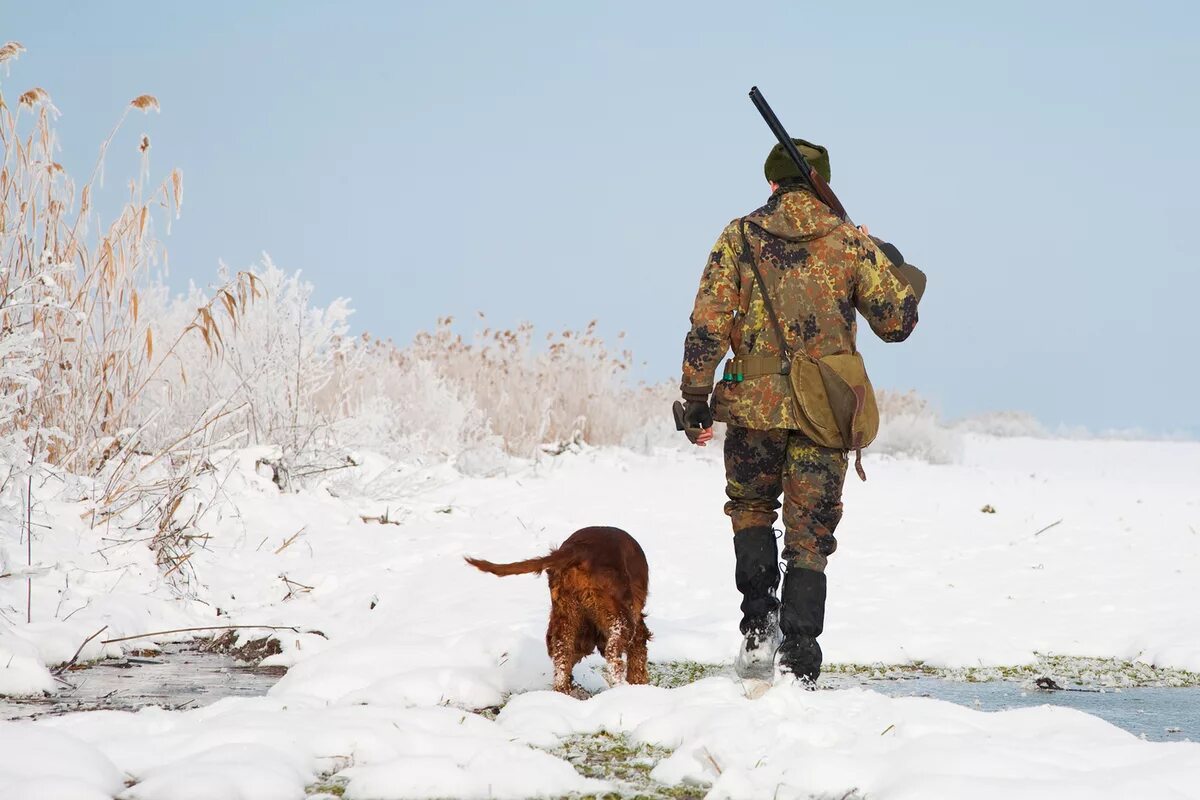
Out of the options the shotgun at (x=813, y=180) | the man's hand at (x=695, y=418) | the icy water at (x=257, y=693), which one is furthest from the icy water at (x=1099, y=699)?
the shotgun at (x=813, y=180)

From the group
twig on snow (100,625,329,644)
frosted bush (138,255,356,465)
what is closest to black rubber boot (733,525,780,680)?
twig on snow (100,625,329,644)

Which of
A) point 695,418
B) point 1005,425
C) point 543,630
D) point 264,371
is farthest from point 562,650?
point 1005,425

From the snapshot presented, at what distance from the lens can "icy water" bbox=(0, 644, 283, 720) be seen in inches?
186

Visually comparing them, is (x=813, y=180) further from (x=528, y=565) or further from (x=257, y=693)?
(x=257, y=693)

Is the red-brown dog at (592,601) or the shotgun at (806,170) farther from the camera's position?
the shotgun at (806,170)

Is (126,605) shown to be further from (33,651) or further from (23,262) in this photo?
(23,262)

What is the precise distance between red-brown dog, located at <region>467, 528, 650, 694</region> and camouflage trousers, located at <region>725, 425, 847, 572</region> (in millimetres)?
608

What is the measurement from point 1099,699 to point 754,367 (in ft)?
7.69

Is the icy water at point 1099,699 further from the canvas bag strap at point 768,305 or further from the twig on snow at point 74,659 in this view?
the twig on snow at point 74,659

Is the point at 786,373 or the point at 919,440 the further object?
the point at 919,440

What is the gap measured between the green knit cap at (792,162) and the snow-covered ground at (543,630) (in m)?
2.24

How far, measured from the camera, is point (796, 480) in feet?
16.3

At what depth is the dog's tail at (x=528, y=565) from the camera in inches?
187

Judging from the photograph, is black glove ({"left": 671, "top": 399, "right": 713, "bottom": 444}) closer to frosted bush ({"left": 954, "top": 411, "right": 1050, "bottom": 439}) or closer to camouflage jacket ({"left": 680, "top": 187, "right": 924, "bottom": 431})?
camouflage jacket ({"left": 680, "top": 187, "right": 924, "bottom": 431})
